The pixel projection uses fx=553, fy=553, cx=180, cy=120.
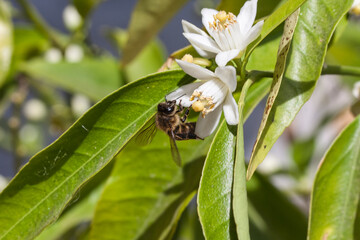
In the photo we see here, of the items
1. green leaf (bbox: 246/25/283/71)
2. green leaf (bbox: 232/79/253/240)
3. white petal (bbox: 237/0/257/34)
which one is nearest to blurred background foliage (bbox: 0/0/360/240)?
green leaf (bbox: 246/25/283/71)

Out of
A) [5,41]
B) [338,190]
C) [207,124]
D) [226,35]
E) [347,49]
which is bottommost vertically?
[347,49]

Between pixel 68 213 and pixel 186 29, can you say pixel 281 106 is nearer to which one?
pixel 186 29

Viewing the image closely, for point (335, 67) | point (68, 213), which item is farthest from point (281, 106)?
point (68, 213)

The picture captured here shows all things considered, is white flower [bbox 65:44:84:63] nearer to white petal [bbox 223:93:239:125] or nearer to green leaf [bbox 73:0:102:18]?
green leaf [bbox 73:0:102:18]

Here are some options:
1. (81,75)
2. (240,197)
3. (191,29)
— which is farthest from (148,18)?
(240,197)

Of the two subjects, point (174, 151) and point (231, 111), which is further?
point (174, 151)

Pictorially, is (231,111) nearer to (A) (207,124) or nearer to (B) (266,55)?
(A) (207,124)

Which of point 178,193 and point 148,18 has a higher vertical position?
point 148,18

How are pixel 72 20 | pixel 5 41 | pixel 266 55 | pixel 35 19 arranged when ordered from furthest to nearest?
1. pixel 72 20
2. pixel 35 19
3. pixel 5 41
4. pixel 266 55
